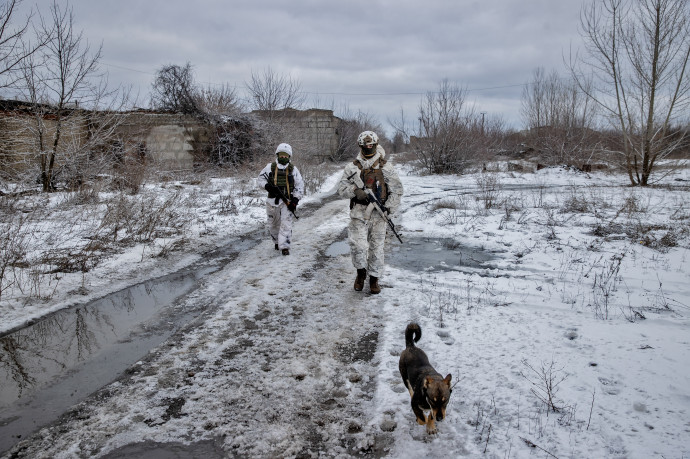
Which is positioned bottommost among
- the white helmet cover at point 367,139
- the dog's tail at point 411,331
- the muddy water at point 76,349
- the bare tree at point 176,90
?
the muddy water at point 76,349

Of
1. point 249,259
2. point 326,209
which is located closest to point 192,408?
point 249,259

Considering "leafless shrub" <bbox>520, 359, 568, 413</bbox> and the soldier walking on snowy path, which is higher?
the soldier walking on snowy path

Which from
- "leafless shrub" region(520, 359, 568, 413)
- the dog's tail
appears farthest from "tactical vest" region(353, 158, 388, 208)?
"leafless shrub" region(520, 359, 568, 413)

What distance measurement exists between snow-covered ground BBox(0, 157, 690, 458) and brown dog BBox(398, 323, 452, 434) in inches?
A: 7.7

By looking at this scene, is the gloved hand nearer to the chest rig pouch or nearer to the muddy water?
the chest rig pouch

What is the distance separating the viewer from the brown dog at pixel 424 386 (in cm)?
236

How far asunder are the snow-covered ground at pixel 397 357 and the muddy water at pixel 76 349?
0.20 m

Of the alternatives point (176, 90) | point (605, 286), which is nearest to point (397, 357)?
point (605, 286)

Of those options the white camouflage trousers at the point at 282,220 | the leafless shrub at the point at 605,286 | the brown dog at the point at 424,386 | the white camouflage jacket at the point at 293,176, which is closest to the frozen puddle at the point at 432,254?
the white camouflage trousers at the point at 282,220

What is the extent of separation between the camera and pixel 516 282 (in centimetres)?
549

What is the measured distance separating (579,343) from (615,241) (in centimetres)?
462

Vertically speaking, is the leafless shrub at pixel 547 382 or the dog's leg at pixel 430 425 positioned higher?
the leafless shrub at pixel 547 382

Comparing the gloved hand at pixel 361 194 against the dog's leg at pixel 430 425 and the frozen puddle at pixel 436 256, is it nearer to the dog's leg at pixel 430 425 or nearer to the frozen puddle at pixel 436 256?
the frozen puddle at pixel 436 256

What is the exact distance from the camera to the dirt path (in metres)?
2.51
